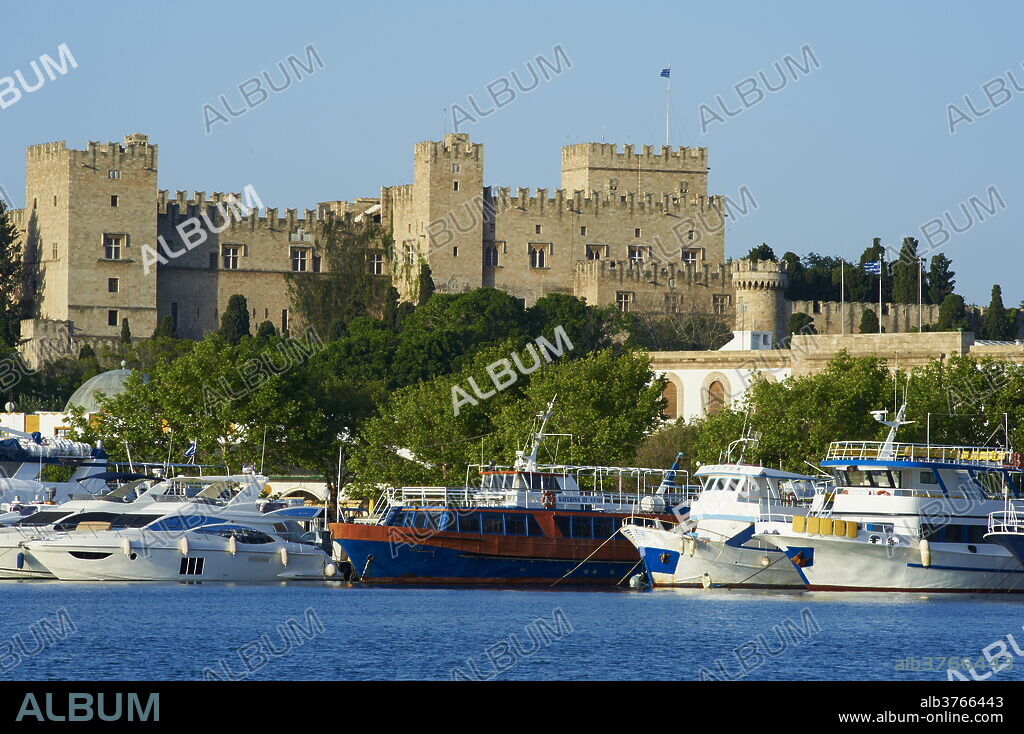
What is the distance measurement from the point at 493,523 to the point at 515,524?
0.63 meters

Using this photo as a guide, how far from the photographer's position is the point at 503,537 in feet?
182

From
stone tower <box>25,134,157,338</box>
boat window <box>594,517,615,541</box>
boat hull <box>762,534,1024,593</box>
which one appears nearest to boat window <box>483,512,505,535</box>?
boat window <box>594,517,615,541</box>

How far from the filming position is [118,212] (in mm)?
114938

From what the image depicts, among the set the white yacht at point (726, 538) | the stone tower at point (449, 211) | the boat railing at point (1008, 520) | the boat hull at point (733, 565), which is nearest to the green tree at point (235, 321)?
the stone tower at point (449, 211)

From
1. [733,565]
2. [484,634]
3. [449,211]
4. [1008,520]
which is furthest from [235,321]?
[484,634]

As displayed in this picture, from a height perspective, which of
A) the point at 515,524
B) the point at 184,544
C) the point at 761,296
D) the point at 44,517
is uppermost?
the point at 761,296

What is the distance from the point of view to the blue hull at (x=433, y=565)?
2164 inches

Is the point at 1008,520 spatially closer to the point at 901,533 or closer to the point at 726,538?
the point at 901,533

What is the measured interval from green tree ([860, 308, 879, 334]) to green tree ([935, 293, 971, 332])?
3764 millimetres

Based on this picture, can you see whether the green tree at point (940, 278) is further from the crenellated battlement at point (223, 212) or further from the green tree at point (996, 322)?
the crenellated battlement at point (223, 212)

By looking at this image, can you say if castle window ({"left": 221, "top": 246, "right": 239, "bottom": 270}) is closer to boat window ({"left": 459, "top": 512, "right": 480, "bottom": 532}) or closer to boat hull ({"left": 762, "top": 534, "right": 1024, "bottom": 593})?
boat window ({"left": 459, "top": 512, "right": 480, "bottom": 532})

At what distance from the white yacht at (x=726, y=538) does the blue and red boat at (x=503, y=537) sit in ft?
6.98

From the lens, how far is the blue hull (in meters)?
55.0
